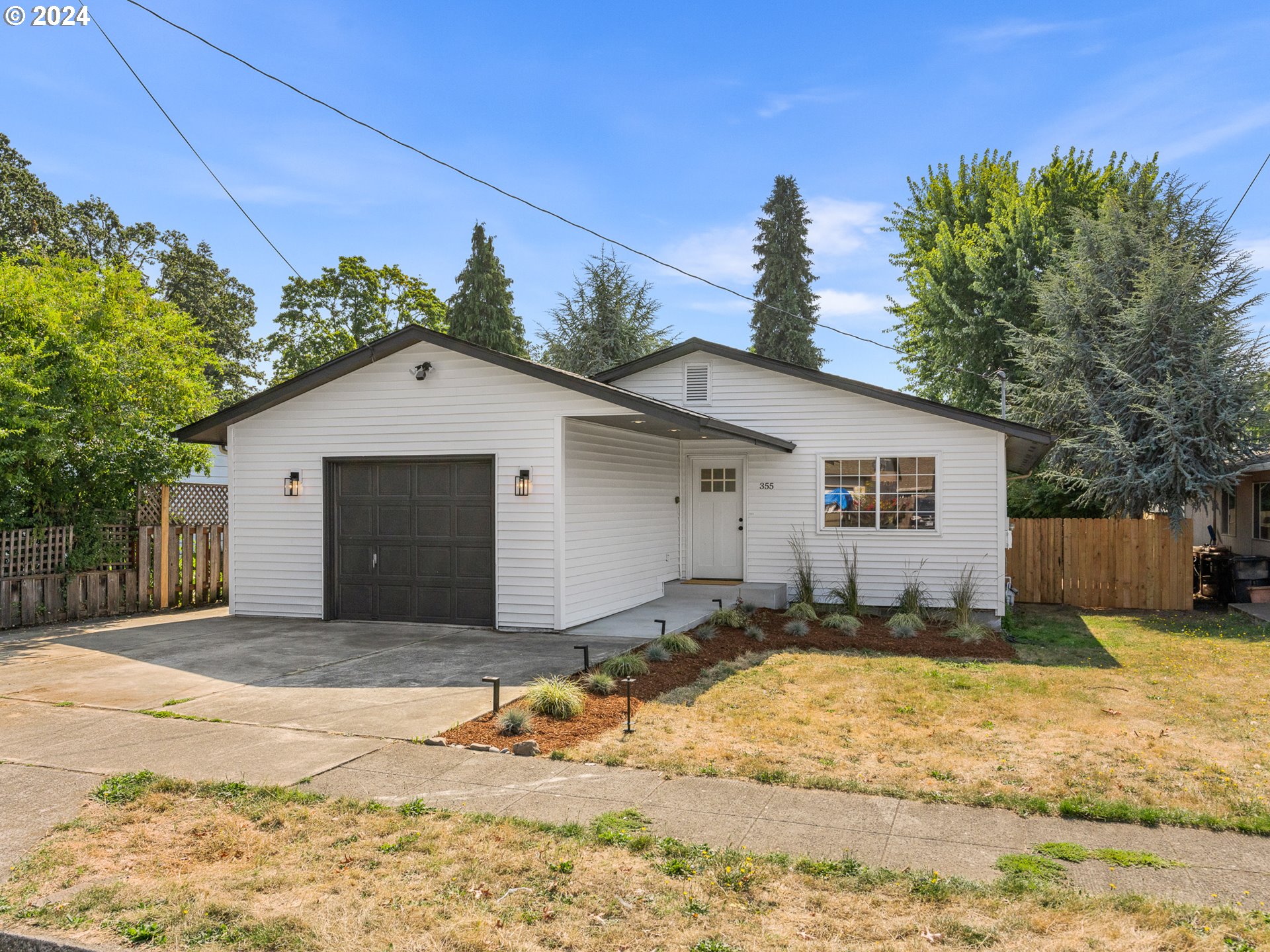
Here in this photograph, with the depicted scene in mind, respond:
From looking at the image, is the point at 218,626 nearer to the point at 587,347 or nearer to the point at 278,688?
the point at 278,688

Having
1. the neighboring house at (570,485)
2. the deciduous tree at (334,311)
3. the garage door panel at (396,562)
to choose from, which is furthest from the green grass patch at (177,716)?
the deciduous tree at (334,311)

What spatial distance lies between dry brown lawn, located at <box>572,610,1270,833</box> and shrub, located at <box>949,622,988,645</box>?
0.71 m

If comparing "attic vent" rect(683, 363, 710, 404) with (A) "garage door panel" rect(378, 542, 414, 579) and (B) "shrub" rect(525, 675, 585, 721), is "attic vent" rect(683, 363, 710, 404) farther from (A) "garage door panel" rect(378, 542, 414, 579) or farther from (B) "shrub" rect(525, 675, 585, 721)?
(B) "shrub" rect(525, 675, 585, 721)

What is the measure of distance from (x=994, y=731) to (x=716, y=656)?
3.25 meters

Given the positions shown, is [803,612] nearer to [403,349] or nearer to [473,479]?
[473,479]

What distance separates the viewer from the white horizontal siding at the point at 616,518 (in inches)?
395

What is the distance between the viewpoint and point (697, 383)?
44.8 ft

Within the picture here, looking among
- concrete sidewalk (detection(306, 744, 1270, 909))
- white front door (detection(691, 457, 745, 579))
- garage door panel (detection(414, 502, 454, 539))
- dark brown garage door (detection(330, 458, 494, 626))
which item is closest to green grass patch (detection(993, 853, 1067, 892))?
concrete sidewalk (detection(306, 744, 1270, 909))

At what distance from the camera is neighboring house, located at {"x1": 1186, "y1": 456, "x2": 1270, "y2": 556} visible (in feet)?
52.3

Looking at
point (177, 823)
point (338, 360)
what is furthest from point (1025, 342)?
point (177, 823)

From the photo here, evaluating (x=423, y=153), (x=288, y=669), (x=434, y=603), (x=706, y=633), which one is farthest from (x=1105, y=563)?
(x=288, y=669)

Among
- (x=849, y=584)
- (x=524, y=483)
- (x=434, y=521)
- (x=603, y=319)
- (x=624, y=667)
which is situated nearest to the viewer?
(x=624, y=667)

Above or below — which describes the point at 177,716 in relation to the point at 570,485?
below

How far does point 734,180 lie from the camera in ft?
55.4
